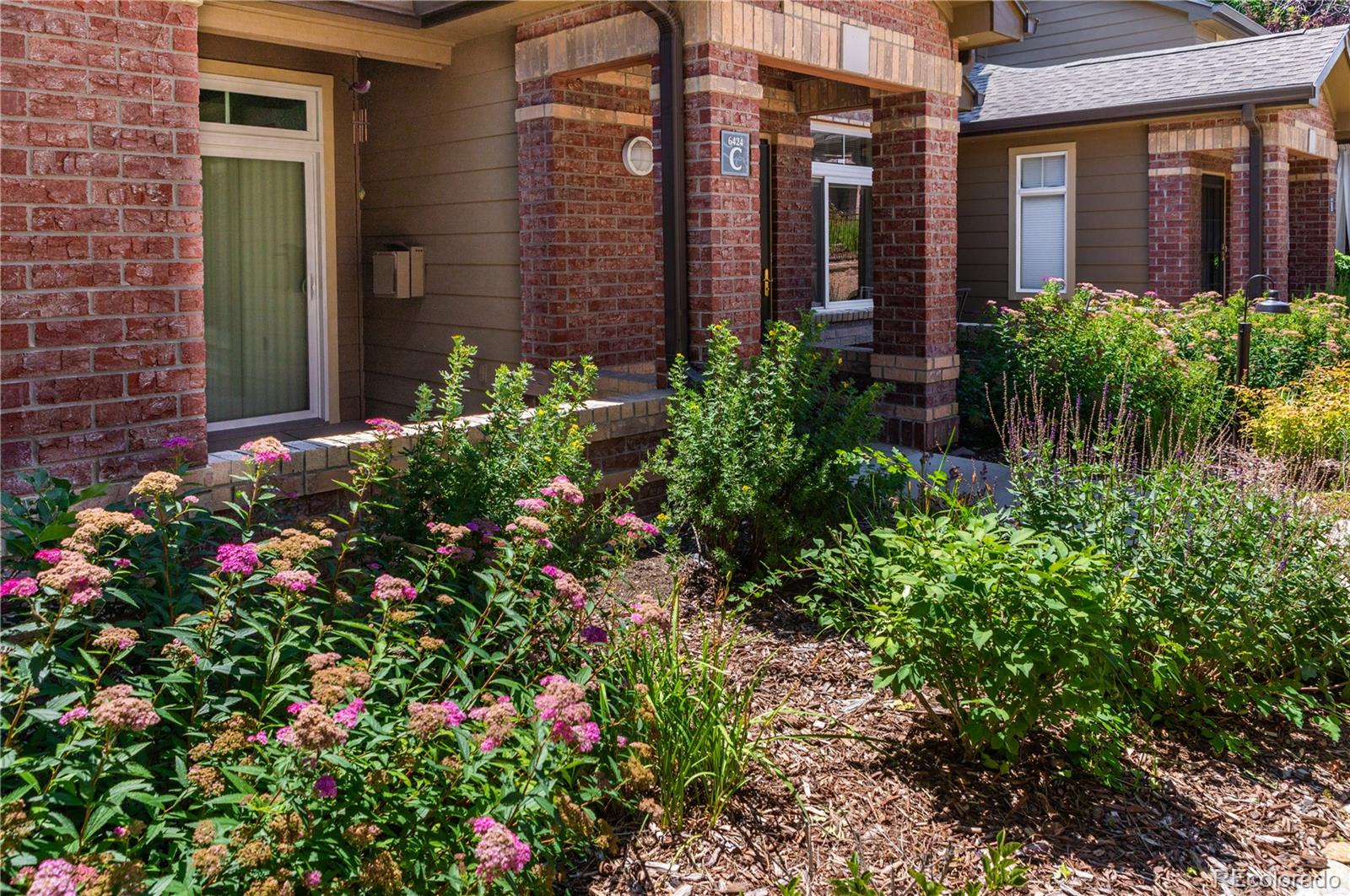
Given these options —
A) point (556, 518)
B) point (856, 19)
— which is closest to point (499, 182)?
point (856, 19)

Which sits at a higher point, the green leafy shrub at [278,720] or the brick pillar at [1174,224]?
the brick pillar at [1174,224]

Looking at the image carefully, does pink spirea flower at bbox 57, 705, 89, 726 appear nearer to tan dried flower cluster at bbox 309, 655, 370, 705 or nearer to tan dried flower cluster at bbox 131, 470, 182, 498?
tan dried flower cluster at bbox 309, 655, 370, 705

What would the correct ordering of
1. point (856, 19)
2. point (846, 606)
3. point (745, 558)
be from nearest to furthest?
point (846, 606), point (745, 558), point (856, 19)

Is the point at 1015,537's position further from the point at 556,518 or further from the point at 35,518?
the point at 35,518

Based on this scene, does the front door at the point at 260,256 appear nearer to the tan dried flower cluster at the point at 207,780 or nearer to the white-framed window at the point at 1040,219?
the tan dried flower cluster at the point at 207,780

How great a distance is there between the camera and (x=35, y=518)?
3.64m

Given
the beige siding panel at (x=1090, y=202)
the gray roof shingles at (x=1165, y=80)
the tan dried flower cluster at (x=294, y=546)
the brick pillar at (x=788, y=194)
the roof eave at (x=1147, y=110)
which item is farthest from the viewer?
the beige siding panel at (x=1090, y=202)

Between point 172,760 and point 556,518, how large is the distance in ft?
5.34

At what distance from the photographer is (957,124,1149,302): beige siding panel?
13195 mm

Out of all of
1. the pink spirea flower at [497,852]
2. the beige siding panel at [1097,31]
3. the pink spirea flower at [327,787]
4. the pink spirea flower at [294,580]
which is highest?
the beige siding panel at [1097,31]

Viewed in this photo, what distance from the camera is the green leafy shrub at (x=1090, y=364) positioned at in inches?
334

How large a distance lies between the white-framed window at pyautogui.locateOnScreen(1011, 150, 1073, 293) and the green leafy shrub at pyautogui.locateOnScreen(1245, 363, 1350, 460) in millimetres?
5511

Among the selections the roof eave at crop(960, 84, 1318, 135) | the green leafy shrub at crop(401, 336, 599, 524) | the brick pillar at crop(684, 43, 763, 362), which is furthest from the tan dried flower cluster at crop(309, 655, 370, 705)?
the roof eave at crop(960, 84, 1318, 135)

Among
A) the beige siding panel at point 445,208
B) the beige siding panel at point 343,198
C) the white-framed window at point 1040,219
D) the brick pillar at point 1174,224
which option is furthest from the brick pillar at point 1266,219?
the beige siding panel at point 343,198
